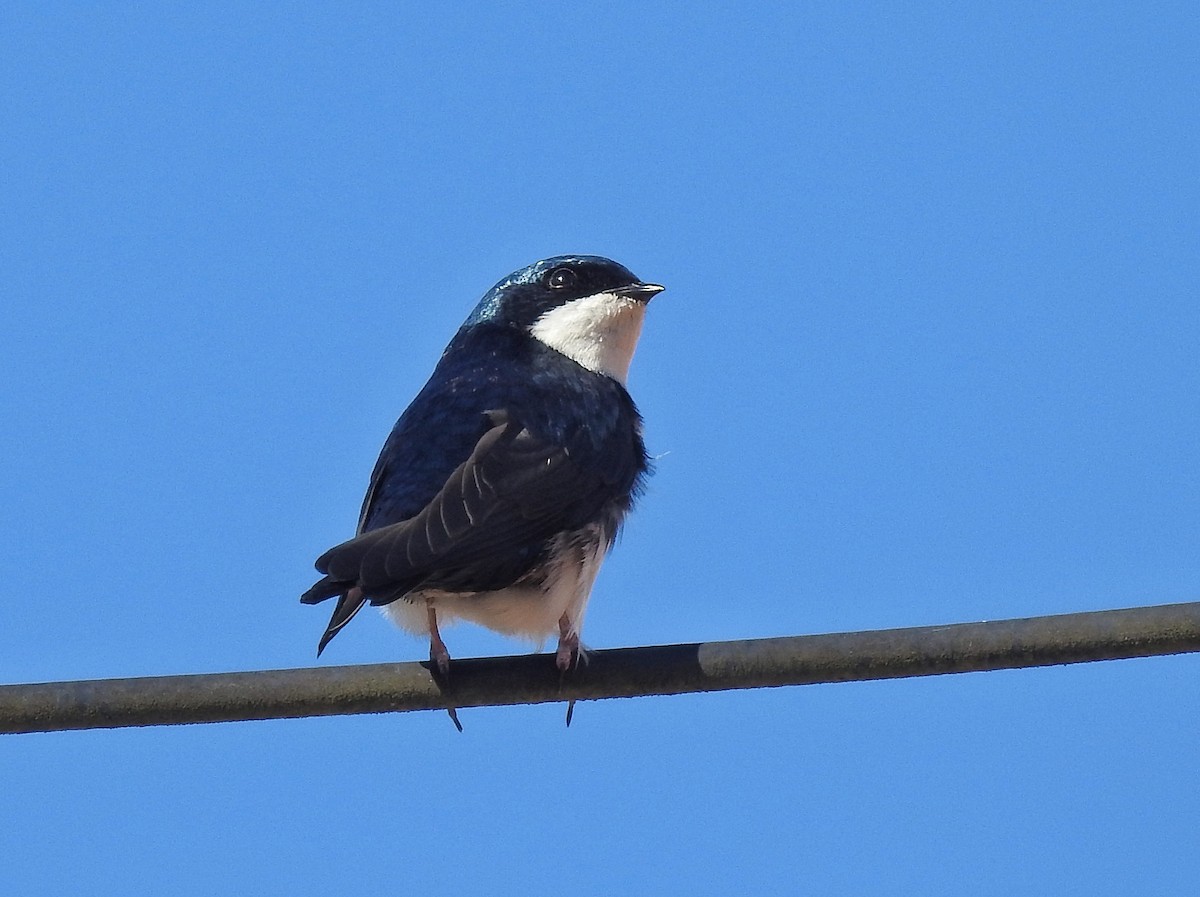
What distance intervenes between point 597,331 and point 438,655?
2.08 metres

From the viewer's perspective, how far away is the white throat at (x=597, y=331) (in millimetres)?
6039

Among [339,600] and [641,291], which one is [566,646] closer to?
[339,600]

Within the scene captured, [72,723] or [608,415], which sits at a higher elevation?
[608,415]

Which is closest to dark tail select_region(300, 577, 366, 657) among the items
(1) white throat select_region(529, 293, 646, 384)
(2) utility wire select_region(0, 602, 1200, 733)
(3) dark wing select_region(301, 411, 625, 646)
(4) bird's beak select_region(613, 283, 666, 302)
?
(3) dark wing select_region(301, 411, 625, 646)

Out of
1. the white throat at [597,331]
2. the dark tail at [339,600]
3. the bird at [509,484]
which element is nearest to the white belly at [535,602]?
the bird at [509,484]

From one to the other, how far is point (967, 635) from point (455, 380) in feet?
8.25

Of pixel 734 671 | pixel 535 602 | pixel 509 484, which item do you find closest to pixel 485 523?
pixel 509 484

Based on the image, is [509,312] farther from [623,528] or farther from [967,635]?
[967,635]

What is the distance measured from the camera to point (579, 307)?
616cm

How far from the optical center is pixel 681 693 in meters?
3.69

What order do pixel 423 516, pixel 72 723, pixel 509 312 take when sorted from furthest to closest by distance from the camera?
pixel 509 312
pixel 423 516
pixel 72 723

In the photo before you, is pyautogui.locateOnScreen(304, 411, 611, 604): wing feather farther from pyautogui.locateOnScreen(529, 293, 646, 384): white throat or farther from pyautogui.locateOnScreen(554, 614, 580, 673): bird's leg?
Answer: pyautogui.locateOnScreen(529, 293, 646, 384): white throat

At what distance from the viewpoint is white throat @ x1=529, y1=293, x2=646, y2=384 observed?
19.8ft

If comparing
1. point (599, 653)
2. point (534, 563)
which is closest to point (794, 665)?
point (599, 653)
